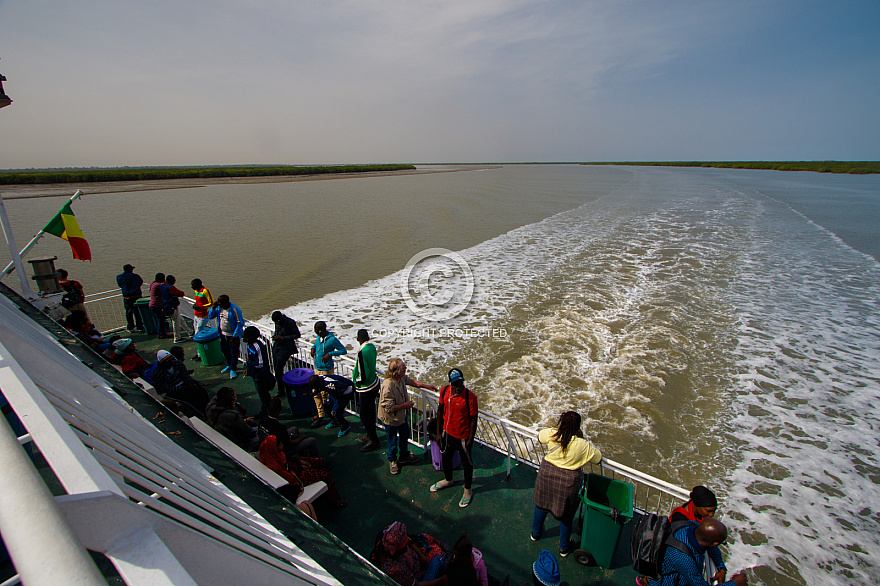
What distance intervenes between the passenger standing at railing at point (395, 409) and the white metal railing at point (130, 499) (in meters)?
2.26

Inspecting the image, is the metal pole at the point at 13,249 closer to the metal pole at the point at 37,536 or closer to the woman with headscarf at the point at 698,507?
the metal pole at the point at 37,536

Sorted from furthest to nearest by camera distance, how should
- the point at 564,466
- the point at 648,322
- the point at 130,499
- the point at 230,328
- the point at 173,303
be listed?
the point at 648,322 < the point at 173,303 < the point at 230,328 < the point at 564,466 < the point at 130,499

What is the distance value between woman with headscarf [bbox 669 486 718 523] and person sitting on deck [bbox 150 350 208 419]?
19.7ft

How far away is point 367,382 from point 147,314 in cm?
753

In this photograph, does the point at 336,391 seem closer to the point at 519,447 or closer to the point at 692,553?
the point at 519,447

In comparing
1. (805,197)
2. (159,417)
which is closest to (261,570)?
(159,417)

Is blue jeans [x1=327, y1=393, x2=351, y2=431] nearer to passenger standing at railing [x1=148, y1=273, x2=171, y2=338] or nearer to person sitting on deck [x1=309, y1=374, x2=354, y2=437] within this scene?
person sitting on deck [x1=309, y1=374, x2=354, y2=437]

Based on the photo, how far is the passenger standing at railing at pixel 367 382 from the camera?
5473 mm

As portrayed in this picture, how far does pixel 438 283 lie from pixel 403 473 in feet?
44.1

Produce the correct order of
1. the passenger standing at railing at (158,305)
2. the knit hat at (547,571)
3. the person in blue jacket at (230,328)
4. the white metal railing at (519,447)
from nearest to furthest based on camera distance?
the knit hat at (547,571) → the white metal railing at (519,447) → the person in blue jacket at (230,328) → the passenger standing at railing at (158,305)

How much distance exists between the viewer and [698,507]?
11.2ft

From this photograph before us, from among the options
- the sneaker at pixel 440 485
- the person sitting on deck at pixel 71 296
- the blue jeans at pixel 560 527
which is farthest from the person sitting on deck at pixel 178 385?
the blue jeans at pixel 560 527

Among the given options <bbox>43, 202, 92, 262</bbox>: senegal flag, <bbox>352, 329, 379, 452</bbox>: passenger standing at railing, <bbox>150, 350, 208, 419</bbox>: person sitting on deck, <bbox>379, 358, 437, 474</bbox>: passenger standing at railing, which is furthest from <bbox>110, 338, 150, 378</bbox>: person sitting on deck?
<bbox>379, 358, 437, 474</bbox>: passenger standing at railing

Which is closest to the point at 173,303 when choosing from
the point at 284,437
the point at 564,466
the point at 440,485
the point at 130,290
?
the point at 130,290
